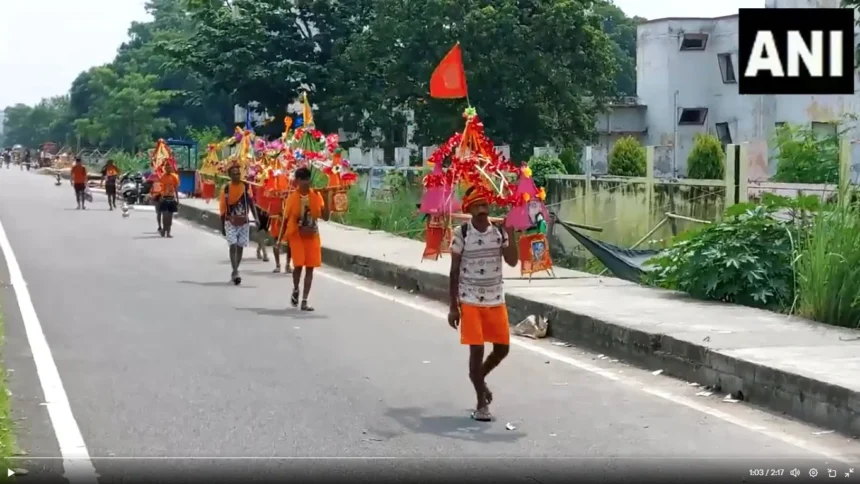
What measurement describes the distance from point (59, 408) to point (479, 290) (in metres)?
2.94

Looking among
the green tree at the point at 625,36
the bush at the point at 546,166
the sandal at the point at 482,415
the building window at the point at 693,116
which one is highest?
the green tree at the point at 625,36

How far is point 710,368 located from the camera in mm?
9539

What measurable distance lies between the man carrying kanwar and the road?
5.72 feet

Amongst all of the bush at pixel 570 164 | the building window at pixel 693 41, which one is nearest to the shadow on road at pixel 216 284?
the bush at pixel 570 164

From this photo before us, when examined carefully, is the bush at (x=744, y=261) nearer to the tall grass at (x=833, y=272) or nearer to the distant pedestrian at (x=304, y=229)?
the tall grass at (x=833, y=272)

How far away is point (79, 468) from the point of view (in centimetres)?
689

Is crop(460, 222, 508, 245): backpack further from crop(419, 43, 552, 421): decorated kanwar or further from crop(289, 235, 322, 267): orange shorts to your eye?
crop(289, 235, 322, 267): orange shorts

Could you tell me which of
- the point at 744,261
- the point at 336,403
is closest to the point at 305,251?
the point at 744,261

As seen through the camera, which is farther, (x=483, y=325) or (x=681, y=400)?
(x=681, y=400)

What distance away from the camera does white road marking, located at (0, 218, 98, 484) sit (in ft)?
22.5

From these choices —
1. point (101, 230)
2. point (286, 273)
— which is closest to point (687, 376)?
point (286, 273)

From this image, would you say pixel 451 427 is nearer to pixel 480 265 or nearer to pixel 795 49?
pixel 480 265

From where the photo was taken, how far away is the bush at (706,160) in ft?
83.6

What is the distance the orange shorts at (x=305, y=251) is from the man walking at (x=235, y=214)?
281cm
